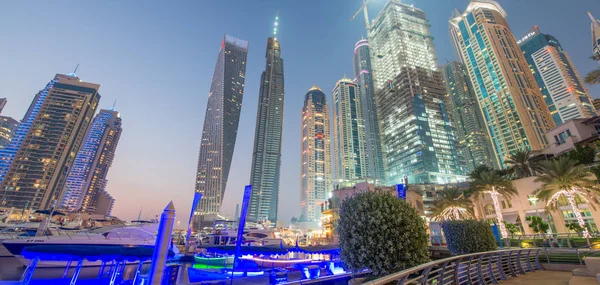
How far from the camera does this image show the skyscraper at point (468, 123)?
521 feet

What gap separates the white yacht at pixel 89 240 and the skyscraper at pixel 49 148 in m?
121

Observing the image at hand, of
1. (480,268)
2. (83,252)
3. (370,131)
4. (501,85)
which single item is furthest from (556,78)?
(83,252)

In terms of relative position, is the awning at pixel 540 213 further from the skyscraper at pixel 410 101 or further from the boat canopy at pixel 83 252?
the skyscraper at pixel 410 101

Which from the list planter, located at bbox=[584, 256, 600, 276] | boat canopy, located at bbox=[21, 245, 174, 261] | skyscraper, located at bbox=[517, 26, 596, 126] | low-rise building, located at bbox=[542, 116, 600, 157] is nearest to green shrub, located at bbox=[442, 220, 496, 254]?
planter, located at bbox=[584, 256, 600, 276]

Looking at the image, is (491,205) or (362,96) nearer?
(491,205)

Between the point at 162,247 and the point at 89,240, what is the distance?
21.1 meters

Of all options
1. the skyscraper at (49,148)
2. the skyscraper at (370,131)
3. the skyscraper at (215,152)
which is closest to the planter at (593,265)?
the skyscraper at (49,148)

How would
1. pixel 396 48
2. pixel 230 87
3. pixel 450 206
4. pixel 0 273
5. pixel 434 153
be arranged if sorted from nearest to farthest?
pixel 0 273, pixel 450 206, pixel 434 153, pixel 396 48, pixel 230 87

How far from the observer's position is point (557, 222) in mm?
35625

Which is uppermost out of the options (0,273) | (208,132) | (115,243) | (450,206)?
(208,132)

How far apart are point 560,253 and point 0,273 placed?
40.5 m

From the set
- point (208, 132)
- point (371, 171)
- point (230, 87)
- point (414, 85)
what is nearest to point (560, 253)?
point (414, 85)

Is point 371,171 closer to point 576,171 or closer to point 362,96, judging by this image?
point 362,96

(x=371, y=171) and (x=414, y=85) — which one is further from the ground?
(x=414, y=85)
